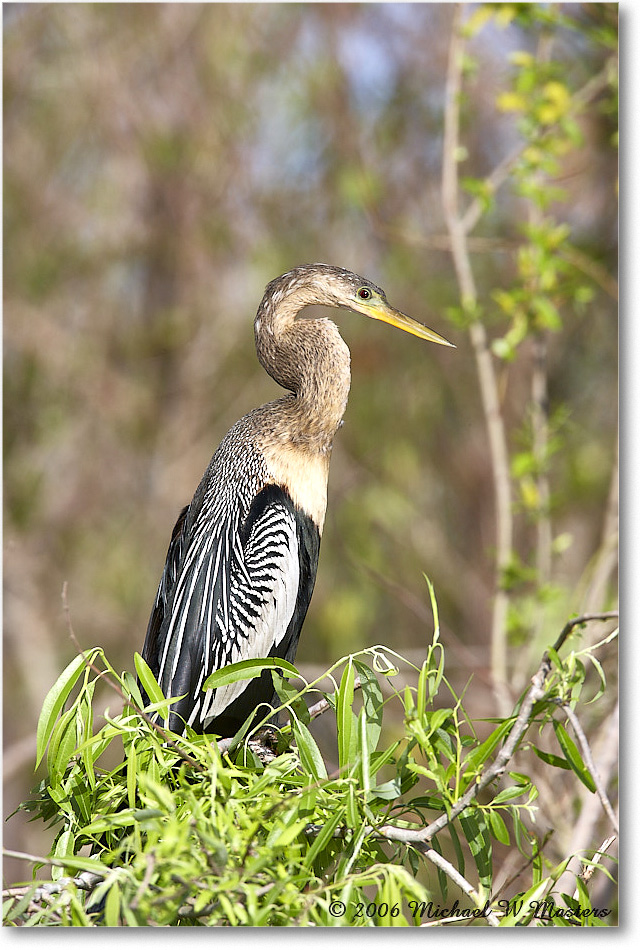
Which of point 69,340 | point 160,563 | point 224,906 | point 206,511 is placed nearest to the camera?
point 224,906

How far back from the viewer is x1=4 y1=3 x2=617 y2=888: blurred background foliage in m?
2.34

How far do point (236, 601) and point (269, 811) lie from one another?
38 centimetres

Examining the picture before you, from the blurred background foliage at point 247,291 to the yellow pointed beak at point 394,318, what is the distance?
97 cm

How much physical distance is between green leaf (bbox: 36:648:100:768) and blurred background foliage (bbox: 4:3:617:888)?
1121 mm

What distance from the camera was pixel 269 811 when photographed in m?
0.89

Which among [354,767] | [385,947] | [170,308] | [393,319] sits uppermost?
[170,308]

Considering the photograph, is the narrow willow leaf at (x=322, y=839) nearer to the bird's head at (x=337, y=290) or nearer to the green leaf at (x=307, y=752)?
the green leaf at (x=307, y=752)

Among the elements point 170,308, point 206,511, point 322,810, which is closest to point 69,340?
point 170,308

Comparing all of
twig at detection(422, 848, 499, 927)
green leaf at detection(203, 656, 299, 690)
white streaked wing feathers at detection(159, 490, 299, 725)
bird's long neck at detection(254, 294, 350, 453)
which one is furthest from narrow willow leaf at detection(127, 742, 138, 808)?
bird's long neck at detection(254, 294, 350, 453)

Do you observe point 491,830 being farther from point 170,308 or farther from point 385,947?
point 170,308

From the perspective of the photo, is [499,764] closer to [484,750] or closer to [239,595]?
[484,750]

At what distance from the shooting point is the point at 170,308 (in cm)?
282

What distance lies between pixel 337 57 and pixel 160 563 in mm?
1472

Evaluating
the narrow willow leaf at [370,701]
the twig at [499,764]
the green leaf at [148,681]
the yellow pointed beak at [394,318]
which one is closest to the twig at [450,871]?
the twig at [499,764]
